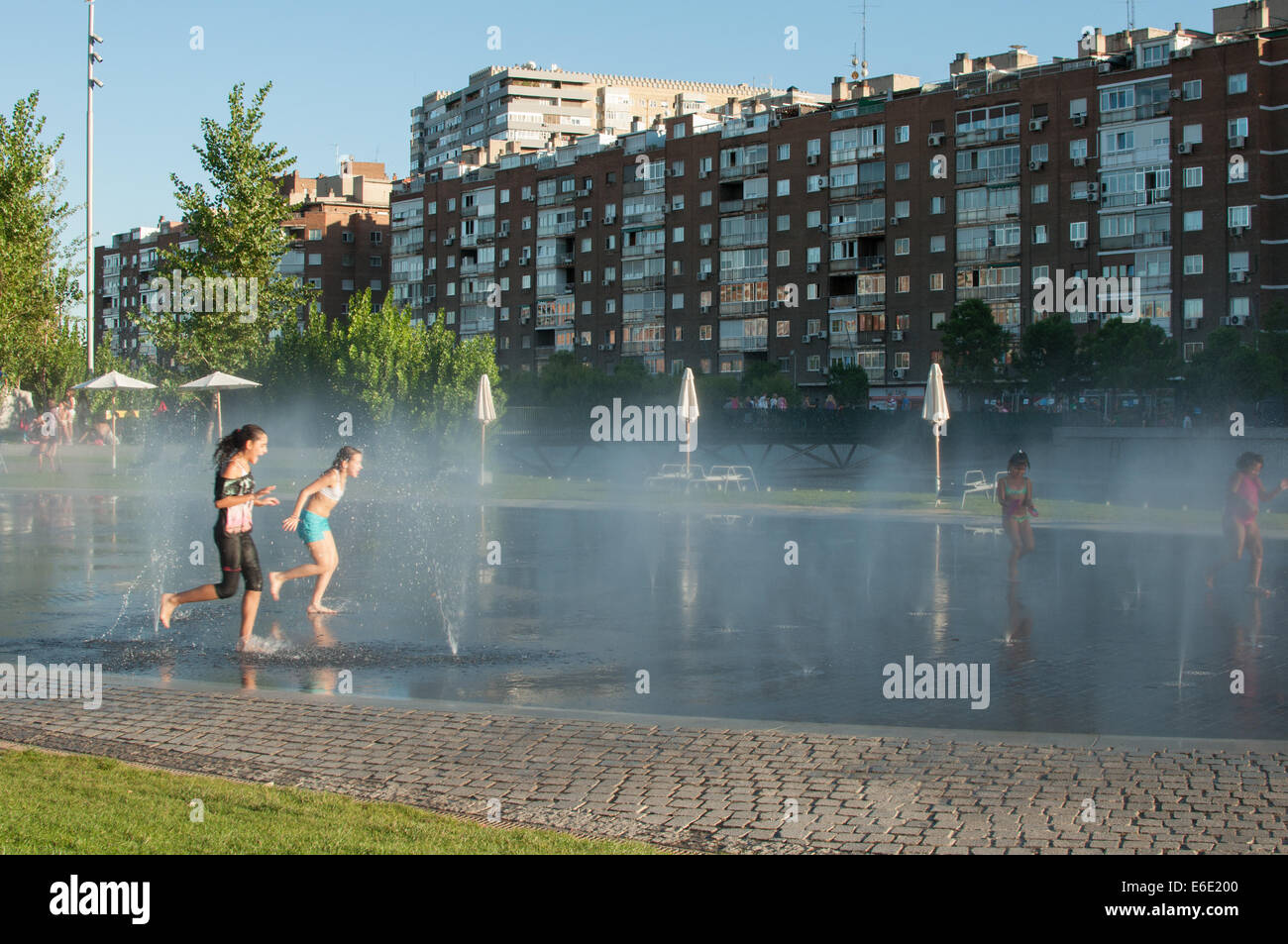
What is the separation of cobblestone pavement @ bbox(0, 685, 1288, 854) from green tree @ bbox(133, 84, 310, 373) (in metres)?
28.2

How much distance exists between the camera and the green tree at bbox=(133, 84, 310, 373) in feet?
111

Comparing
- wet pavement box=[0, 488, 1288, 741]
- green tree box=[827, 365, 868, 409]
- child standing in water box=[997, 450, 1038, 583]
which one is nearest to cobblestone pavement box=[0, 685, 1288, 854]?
wet pavement box=[0, 488, 1288, 741]

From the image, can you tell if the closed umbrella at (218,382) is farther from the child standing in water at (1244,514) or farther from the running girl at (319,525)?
the child standing in water at (1244,514)

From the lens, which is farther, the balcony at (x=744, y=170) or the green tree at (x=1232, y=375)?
the balcony at (x=744, y=170)

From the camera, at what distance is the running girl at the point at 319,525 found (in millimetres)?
11609

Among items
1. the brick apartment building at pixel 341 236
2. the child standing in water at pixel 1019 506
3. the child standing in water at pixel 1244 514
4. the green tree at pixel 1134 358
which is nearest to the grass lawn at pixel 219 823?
the child standing in water at pixel 1244 514

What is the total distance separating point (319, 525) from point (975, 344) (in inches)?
2492

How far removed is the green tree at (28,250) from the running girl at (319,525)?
2385 centimetres

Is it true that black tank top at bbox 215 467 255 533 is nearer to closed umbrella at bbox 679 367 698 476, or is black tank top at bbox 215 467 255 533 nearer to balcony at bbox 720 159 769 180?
closed umbrella at bbox 679 367 698 476

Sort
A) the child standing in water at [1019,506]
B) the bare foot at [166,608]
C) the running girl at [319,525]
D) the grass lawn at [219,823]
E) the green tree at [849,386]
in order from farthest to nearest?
the green tree at [849,386] < the child standing in water at [1019,506] < the running girl at [319,525] < the bare foot at [166,608] < the grass lawn at [219,823]

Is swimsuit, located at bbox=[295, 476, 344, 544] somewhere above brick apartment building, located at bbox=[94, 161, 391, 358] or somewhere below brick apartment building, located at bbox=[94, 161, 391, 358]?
below

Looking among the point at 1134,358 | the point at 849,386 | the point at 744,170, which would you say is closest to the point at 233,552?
the point at 1134,358

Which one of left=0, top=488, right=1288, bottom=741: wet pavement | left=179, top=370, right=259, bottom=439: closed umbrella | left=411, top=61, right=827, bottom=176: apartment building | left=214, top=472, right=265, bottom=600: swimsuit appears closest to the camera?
left=0, top=488, right=1288, bottom=741: wet pavement
